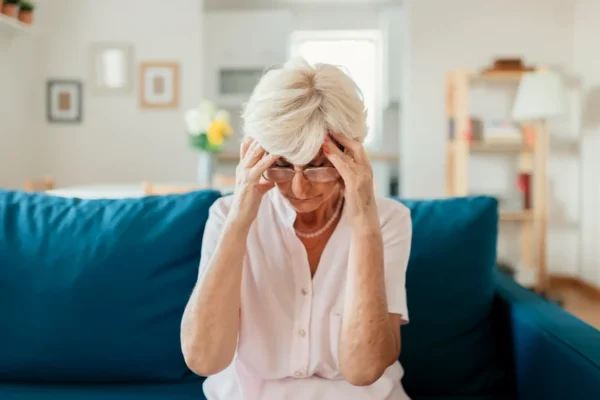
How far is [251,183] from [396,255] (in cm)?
36

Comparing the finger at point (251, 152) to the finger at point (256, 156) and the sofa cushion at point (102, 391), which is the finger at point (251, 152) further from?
the sofa cushion at point (102, 391)

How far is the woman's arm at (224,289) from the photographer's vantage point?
4.06 ft

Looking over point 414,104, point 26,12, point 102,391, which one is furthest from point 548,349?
point 26,12

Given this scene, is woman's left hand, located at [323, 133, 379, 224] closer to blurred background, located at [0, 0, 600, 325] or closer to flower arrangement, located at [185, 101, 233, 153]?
flower arrangement, located at [185, 101, 233, 153]

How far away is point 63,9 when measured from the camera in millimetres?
5223

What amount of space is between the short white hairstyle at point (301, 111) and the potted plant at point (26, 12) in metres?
4.08

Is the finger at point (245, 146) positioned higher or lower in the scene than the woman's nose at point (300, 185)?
higher

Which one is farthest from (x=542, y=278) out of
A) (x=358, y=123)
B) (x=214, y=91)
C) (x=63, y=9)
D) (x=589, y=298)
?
(x=63, y=9)

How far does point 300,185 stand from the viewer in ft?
4.16

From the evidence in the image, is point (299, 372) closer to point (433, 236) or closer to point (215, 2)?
point (433, 236)

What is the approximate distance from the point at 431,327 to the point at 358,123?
0.58 m

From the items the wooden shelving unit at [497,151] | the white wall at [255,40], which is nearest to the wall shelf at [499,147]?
the wooden shelving unit at [497,151]

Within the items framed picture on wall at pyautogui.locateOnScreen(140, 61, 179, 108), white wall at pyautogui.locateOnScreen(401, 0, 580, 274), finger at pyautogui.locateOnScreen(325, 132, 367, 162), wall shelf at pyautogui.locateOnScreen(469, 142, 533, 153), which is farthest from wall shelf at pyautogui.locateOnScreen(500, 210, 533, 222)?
finger at pyautogui.locateOnScreen(325, 132, 367, 162)

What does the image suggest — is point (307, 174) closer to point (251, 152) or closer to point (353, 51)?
point (251, 152)
